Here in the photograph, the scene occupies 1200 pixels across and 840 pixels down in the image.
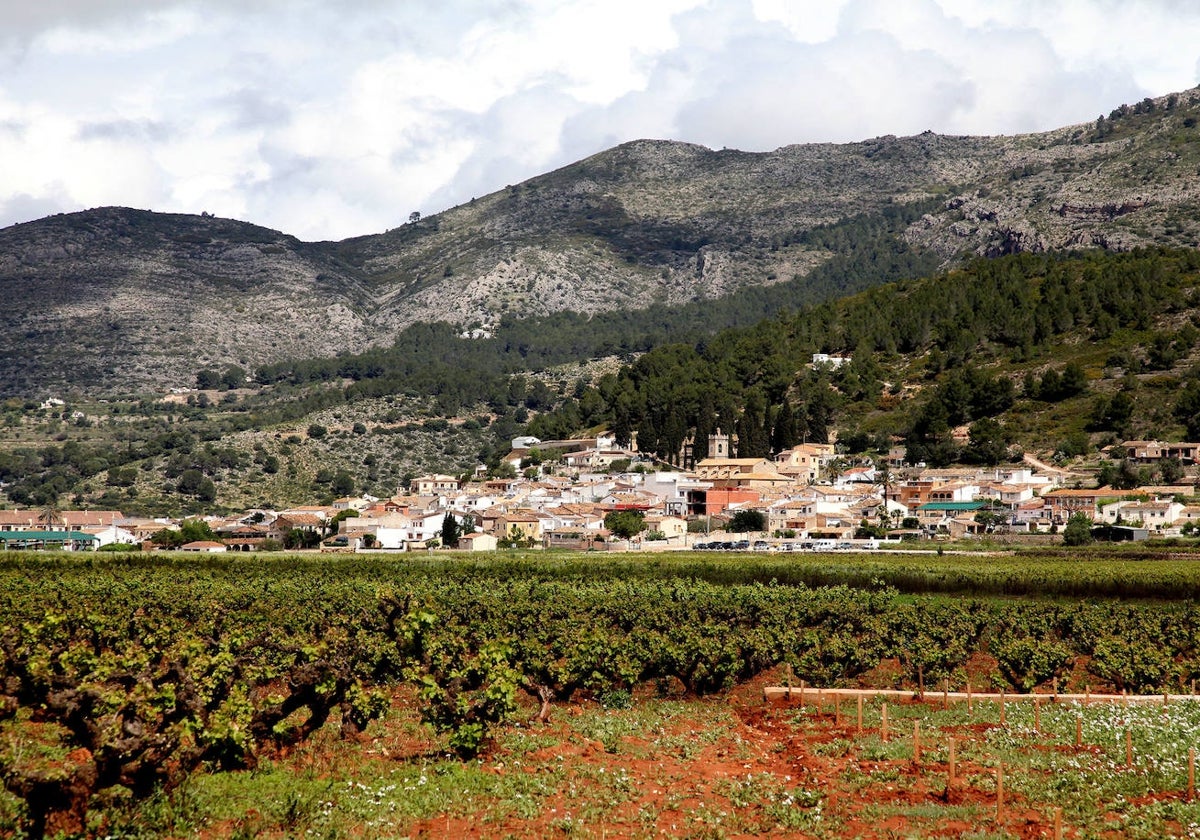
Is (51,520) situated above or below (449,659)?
above

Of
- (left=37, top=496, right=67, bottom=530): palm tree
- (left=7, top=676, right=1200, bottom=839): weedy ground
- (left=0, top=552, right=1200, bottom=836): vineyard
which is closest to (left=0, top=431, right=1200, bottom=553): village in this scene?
(left=37, top=496, right=67, bottom=530): palm tree

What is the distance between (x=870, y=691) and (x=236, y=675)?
2001 cm

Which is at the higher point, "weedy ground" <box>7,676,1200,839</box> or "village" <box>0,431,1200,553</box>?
"village" <box>0,431,1200,553</box>

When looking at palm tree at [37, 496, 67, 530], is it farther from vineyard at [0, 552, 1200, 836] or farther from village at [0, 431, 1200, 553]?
vineyard at [0, 552, 1200, 836]

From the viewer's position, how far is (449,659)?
32406 millimetres

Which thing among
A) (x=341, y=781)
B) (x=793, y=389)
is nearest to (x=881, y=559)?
(x=341, y=781)

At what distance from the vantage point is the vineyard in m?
19.7

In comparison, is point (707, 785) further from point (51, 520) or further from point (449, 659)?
point (51, 520)

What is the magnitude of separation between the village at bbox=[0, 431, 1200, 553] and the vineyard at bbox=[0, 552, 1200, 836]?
1309 inches

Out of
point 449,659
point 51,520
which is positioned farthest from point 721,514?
point 449,659

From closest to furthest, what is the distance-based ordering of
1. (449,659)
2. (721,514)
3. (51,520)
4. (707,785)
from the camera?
(707,785) < (449,659) < (721,514) < (51,520)

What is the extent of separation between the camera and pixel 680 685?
41.5 meters

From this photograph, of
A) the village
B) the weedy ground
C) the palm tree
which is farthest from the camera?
the palm tree

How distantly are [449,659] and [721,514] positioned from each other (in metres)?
97.3
